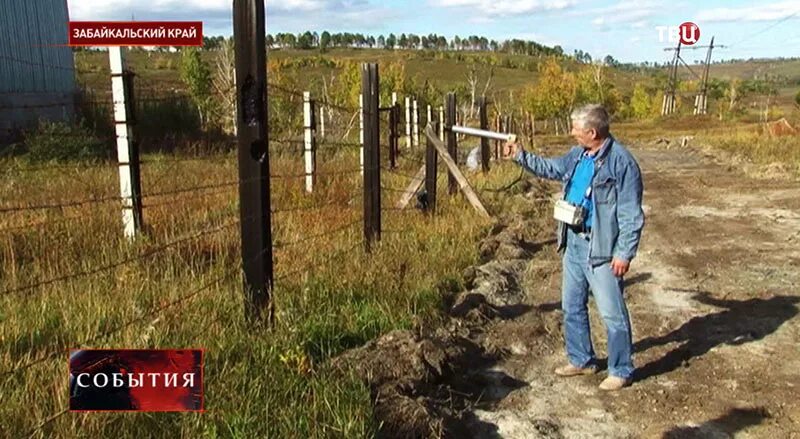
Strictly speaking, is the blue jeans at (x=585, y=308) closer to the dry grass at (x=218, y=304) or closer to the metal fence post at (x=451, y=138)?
the dry grass at (x=218, y=304)

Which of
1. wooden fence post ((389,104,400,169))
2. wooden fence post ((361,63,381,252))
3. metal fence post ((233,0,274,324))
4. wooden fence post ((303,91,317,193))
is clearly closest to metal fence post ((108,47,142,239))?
wooden fence post ((361,63,381,252))

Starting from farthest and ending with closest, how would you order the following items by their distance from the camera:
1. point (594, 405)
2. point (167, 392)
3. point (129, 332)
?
1. point (594, 405)
2. point (129, 332)
3. point (167, 392)

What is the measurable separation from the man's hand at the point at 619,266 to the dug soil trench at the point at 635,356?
77cm

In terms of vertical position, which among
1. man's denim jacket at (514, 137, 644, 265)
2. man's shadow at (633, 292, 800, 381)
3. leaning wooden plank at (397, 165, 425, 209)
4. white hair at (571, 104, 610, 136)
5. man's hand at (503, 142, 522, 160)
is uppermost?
white hair at (571, 104, 610, 136)

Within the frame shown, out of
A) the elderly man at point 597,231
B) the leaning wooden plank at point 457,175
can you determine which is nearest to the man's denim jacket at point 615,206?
the elderly man at point 597,231

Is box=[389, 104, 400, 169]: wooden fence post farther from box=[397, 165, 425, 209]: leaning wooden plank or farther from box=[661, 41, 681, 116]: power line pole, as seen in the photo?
box=[661, 41, 681, 116]: power line pole

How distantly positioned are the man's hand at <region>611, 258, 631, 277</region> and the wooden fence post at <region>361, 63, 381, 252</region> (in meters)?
3.05

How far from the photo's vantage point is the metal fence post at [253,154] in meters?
4.22

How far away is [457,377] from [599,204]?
55.3 inches

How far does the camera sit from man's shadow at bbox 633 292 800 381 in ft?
17.2

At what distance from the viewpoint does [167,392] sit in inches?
92.5

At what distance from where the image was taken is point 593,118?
454 centimetres

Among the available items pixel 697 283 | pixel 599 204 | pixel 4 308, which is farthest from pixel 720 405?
pixel 4 308

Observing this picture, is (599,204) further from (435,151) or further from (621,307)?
A: (435,151)
